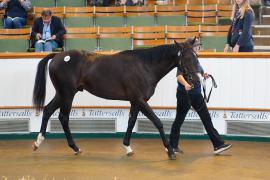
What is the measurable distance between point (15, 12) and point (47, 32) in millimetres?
2127

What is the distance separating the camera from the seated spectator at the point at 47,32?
1308cm

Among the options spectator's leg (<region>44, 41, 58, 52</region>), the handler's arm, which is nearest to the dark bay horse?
the handler's arm

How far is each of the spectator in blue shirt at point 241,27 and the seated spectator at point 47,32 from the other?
3.49 metres

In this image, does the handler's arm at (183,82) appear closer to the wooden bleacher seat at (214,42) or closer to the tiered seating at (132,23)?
the wooden bleacher seat at (214,42)

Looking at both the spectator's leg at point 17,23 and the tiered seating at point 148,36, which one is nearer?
the tiered seating at point 148,36

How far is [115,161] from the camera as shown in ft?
31.8

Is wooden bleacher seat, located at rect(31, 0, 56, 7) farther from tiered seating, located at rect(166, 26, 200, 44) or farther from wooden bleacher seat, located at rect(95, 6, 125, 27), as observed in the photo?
tiered seating, located at rect(166, 26, 200, 44)

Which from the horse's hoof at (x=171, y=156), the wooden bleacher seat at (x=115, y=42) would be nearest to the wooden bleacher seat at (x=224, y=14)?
the wooden bleacher seat at (x=115, y=42)

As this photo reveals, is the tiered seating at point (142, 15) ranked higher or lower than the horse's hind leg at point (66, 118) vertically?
higher

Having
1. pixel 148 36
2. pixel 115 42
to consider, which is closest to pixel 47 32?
pixel 115 42

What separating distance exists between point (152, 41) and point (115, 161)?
478cm

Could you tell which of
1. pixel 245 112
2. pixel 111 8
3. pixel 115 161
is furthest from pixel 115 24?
pixel 115 161

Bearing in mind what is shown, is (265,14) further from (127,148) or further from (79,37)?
(127,148)

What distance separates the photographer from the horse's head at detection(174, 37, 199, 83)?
959 cm
